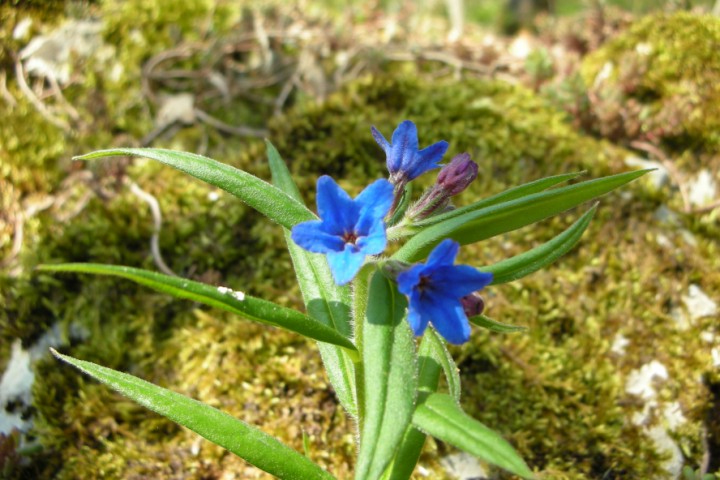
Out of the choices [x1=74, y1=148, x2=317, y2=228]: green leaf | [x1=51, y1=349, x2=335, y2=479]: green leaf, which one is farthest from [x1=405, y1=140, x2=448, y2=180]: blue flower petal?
[x1=51, y1=349, x2=335, y2=479]: green leaf

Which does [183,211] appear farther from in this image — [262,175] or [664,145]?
[664,145]

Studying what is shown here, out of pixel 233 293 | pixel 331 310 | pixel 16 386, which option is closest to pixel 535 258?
pixel 331 310

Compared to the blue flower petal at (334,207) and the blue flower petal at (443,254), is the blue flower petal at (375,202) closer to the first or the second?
the blue flower petal at (334,207)

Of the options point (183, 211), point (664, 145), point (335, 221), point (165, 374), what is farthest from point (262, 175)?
point (664, 145)

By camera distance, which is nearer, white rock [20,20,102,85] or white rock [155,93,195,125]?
white rock [155,93,195,125]

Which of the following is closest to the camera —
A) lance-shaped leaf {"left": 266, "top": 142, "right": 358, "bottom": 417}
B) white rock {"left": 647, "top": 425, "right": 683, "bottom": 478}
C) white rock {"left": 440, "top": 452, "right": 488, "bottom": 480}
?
lance-shaped leaf {"left": 266, "top": 142, "right": 358, "bottom": 417}

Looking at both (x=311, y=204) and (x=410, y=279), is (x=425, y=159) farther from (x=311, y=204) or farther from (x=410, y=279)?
(x=311, y=204)

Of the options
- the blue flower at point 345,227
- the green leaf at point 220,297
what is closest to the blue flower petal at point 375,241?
the blue flower at point 345,227

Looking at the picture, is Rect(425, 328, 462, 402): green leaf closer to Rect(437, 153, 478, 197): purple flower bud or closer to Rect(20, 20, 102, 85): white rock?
Rect(437, 153, 478, 197): purple flower bud
